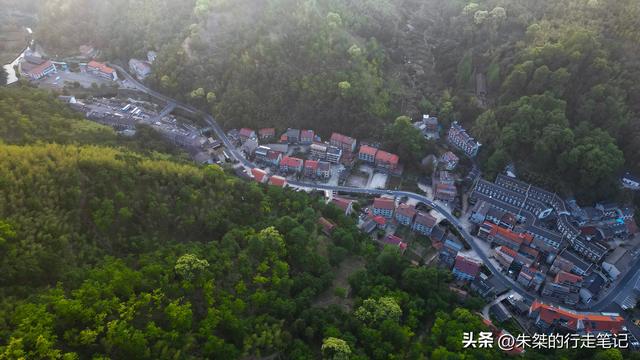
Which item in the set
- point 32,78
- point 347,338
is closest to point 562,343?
point 347,338

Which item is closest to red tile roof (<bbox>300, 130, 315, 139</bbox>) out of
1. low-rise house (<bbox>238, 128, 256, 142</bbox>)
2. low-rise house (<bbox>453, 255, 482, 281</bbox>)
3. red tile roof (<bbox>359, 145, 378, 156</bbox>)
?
low-rise house (<bbox>238, 128, 256, 142</bbox>)

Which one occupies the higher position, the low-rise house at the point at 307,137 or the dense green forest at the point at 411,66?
the dense green forest at the point at 411,66

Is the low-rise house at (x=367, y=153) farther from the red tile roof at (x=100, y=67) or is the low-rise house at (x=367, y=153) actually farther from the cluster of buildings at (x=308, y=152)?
the red tile roof at (x=100, y=67)

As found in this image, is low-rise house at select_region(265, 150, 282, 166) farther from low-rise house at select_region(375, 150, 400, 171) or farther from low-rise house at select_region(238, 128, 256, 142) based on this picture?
low-rise house at select_region(375, 150, 400, 171)

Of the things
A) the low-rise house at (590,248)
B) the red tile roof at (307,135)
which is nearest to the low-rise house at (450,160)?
the low-rise house at (590,248)

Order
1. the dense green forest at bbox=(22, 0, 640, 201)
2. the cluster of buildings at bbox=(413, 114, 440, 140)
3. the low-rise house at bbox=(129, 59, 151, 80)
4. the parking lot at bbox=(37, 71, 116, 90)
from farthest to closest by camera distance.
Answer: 1. the low-rise house at bbox=(129, 59, 151, 80)
2. the parking lot at bbox=(37, 71, 116, 90)
3. the cluster of buildings at bbox=(413, 114, 440, 140)
4. the dense green forest at bbox=(22, 0, 640, 201)

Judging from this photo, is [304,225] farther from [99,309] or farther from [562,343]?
[562,343]
